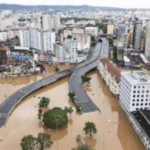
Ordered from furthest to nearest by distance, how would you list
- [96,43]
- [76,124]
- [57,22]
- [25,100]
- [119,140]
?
1. [57,22]
2. [96,43]
3. [25,100]
4. [76,124]
5. [119,140]

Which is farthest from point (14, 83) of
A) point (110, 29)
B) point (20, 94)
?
point (110, 29)

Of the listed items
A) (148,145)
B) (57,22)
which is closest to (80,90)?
(148,145)

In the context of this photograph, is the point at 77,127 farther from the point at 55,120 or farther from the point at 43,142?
the point at 43,142

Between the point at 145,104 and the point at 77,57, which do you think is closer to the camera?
the point at 145,104

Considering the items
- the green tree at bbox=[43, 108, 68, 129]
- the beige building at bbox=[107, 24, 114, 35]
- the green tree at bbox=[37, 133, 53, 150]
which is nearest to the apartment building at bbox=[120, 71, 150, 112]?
the green tree at bbox=[43, 108, 68, 129]

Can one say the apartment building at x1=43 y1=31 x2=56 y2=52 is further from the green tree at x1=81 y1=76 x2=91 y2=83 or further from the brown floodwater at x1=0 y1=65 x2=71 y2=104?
the green tree at x1=81 y1=76 x2=91 y2=83

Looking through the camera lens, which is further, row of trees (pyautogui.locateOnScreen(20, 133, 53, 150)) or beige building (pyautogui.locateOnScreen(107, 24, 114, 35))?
beige building (pyautogui.locateOnScreen(107, 24, 114, 35))

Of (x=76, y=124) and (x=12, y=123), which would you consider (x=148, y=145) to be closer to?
(x=76, y=124)

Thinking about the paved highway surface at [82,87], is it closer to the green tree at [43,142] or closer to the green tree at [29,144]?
the green tree at [43,142]
